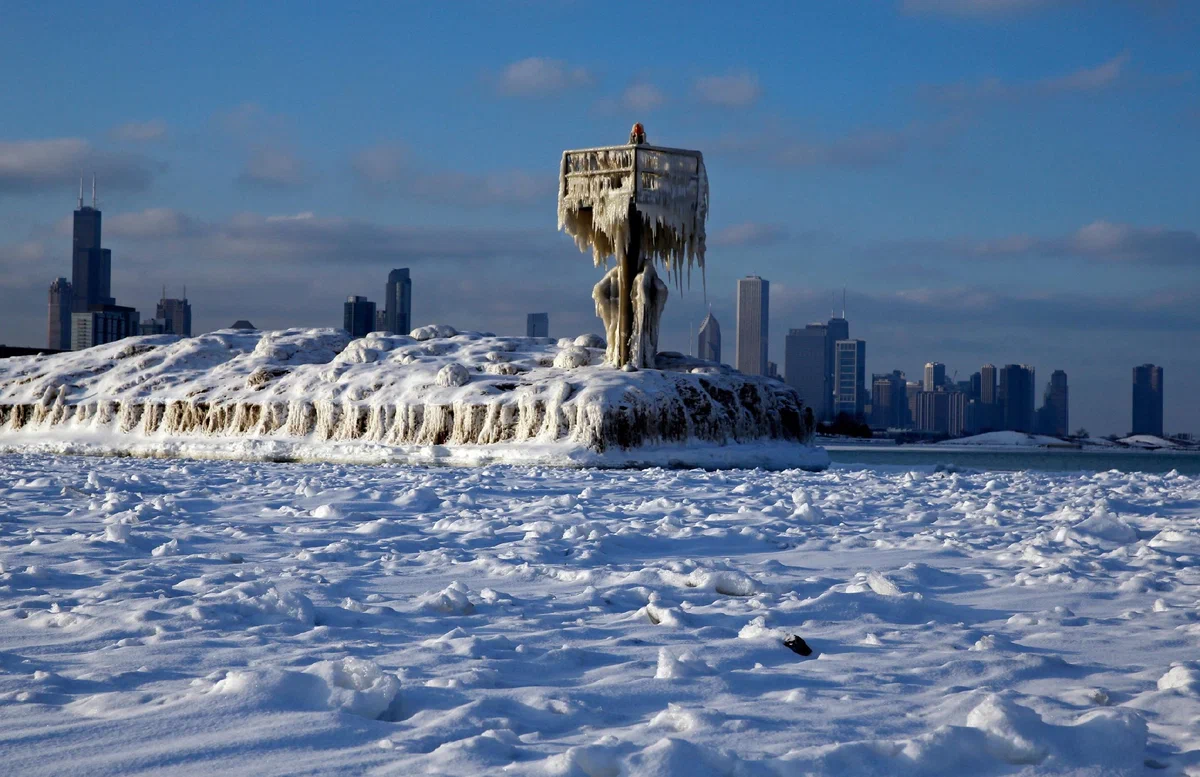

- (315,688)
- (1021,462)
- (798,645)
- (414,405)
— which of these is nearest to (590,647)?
(798,645)

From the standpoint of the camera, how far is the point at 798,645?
4.86m

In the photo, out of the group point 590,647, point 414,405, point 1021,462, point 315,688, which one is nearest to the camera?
point 315,688

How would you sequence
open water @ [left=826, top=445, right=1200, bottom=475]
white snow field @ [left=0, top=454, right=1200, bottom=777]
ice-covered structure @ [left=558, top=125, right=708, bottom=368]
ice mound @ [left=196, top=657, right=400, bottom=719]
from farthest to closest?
open water @ [left=826, top=445, right=1200, bottom=475]
ice-covered structure @ [left=558, top=125, right=708, bottom=368]
ice mound @ [left=196, top=657, right=400, bottom=719]
white snow field @ [left=0, top=454, right=1200, bottom=777]

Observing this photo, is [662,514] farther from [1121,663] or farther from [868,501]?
[1121,663]

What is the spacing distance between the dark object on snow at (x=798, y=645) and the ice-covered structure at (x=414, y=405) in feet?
65.2

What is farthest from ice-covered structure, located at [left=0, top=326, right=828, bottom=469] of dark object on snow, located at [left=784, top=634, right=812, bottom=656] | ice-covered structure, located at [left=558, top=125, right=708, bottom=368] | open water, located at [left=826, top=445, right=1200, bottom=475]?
dark object on snow, located at [left=784, top=634, right=812, bottom=656]

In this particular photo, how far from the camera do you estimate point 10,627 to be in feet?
16.5

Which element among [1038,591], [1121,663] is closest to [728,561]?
[1038,591]

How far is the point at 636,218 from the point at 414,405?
810 cm

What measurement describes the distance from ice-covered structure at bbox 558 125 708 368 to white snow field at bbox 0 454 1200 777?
19.0 meters

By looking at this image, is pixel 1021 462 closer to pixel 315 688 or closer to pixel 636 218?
A: pixel 636 218

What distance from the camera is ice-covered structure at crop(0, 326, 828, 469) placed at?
1032 inches

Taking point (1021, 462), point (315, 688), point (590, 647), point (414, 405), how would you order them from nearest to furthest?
point (315, 688), point (590, 647), point (414, 405), point (1021, 462)

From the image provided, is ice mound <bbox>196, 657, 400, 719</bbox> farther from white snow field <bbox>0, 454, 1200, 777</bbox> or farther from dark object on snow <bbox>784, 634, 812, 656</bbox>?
dark object on snow <bbox>784, 634, 812, 656</bbox>
